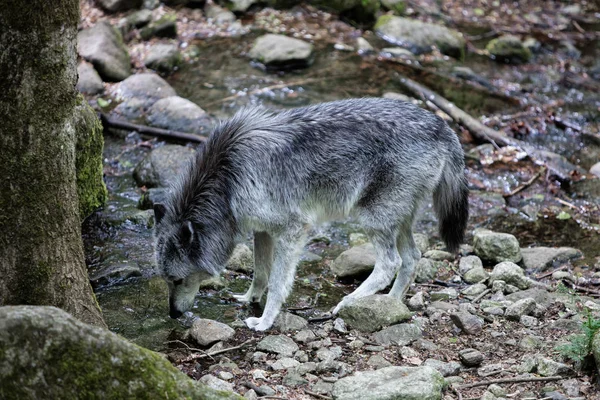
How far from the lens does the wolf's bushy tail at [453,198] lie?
6.91m

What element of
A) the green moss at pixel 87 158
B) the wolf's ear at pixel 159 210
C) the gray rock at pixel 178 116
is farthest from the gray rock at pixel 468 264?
the gray rock at pixel 178 116

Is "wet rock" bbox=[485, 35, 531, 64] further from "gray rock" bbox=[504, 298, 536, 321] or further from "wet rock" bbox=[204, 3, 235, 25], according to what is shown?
"gray rock" bbox=[504, 298, 536, 321]

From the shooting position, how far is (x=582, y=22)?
1861 cm

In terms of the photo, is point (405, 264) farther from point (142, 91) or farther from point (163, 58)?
point (163, 58)

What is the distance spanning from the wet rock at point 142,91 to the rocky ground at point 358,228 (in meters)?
0.03

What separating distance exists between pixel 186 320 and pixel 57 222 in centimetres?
211

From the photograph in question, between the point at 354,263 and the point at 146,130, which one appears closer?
the point at 354,263

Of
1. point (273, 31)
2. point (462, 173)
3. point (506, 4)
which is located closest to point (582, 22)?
point (506, 4)

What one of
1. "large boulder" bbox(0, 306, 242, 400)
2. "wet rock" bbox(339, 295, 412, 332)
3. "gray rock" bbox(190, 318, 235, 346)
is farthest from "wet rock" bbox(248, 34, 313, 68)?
"large boulder" bbox(0, 306, 242, 400)

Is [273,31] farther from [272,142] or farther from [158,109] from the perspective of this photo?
[272,142]

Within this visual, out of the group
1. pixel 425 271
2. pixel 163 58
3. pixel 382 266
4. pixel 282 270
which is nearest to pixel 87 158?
pixel 282 270

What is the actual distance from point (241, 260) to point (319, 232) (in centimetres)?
141

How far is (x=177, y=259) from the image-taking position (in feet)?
20.7

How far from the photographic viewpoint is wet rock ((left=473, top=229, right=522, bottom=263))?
7.93 m
